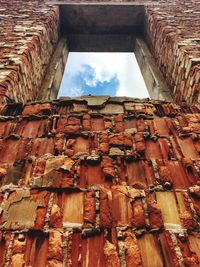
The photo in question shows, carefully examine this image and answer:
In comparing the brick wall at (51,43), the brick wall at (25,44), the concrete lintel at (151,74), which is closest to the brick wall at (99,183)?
the brick wall at (25,44)

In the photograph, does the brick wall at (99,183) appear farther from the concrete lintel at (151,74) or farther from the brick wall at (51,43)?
the concrete lintel at (151,74)

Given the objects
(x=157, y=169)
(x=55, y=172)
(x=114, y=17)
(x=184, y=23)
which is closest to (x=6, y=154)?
(x=55, y=172)

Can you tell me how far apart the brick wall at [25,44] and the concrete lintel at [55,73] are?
9 centimetres

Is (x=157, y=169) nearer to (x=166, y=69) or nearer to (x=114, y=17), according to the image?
(x=166, y=69)

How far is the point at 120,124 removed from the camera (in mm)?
1830

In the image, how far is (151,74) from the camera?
12.3ft

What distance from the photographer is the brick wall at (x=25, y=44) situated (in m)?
2.58

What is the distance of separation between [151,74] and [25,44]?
63.1 inches

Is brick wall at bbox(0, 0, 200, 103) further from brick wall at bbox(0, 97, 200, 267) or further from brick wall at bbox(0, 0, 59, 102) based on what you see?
brick wall at bbox(0, 97, 200, 267)

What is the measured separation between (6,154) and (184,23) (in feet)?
9.86

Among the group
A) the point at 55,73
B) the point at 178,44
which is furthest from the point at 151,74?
the point at 55,73

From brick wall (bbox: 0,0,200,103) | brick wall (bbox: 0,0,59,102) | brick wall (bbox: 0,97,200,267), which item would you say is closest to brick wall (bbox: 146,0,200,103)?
brick wall (bbox: 0,0,200,103)

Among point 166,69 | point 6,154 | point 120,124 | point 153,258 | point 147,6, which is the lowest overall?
point 153,258

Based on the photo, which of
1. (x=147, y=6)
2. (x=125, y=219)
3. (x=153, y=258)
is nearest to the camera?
(x=153, y=258)
